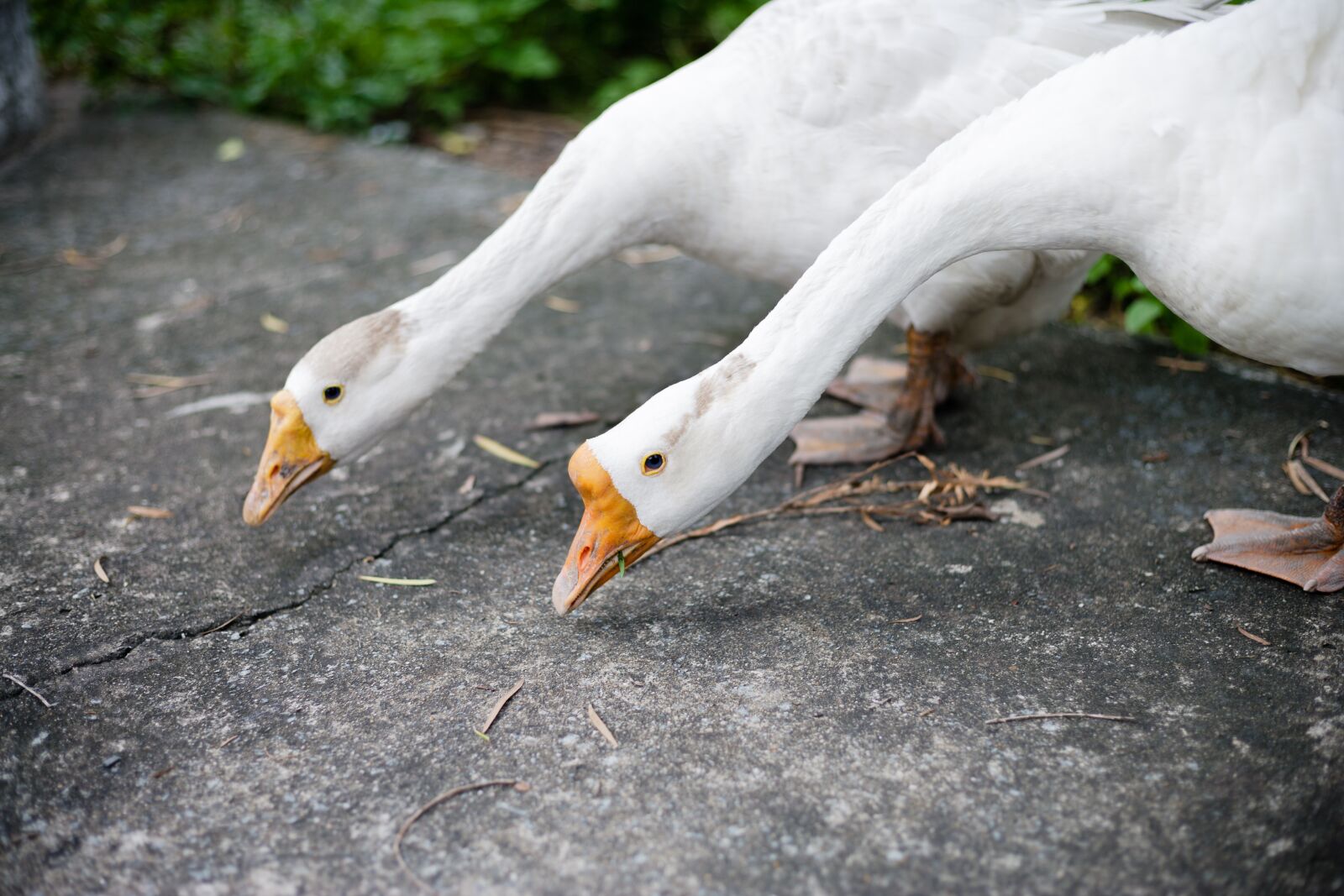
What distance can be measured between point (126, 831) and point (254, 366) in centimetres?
247

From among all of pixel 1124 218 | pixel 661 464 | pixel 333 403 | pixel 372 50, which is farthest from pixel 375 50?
pixel 1124 218

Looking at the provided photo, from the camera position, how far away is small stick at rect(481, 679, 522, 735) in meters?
2.58

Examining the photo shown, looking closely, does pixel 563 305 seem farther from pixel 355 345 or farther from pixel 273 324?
pixel 355 345

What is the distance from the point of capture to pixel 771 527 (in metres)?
3.39

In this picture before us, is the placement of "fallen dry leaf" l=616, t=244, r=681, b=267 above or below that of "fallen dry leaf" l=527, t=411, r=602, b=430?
above

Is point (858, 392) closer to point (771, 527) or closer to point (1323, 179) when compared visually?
point (771, 527)

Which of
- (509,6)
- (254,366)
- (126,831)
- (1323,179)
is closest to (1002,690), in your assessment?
(1323,179)

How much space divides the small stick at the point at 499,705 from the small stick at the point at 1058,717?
→ 1105 millimetres

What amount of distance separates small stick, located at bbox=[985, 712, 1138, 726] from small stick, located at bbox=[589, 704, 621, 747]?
0.85 meters

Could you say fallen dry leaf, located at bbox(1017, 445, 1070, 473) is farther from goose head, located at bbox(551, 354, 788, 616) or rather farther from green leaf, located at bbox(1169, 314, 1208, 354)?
goose head, located at bbox(551, 354, 788, 616)

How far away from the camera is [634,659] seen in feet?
9.22

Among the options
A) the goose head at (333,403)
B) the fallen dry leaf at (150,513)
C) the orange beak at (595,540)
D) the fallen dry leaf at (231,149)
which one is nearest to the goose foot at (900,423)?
the orange beak at (595,540)

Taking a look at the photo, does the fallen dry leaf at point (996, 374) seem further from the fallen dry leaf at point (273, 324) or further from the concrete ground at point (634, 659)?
the fallen dry leaf at point (273, 324)

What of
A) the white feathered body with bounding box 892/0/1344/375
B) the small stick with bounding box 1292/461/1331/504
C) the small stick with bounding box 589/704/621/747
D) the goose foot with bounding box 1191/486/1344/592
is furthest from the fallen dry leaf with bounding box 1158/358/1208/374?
the small stick with bounding box 589/704/621/747
